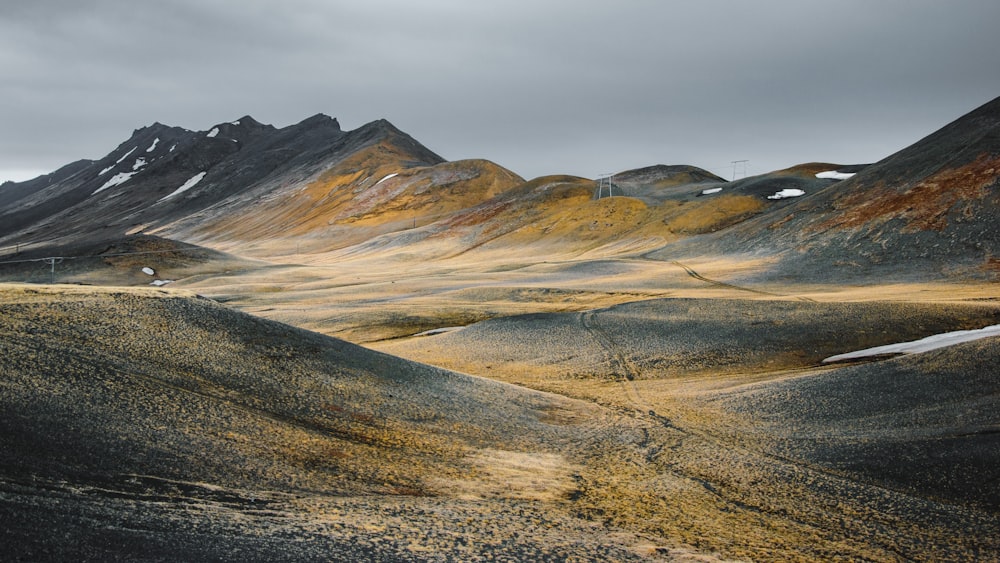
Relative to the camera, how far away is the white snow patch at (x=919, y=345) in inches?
427

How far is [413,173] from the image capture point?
8525 cm

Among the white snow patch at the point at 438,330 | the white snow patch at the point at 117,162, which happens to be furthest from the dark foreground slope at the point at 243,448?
the white snow patch at the point at 117,162

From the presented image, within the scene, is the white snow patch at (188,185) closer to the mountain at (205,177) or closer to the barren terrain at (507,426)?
the mountain at (205,177)

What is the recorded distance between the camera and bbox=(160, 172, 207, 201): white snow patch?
Result: 121 metres

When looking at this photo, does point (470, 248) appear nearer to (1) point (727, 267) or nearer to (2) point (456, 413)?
(1) point (727, 267)

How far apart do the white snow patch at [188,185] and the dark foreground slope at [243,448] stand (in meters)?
124

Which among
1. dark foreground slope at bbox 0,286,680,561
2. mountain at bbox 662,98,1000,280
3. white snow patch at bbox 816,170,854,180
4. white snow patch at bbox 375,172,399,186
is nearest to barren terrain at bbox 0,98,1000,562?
dark foreground slope at bbox 0,286,680,561

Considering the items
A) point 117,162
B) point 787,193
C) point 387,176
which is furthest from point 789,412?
point 117,162

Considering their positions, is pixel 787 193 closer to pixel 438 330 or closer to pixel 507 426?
pixel 438 330

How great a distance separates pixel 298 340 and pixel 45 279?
33330mm

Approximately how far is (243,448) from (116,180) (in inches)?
6288

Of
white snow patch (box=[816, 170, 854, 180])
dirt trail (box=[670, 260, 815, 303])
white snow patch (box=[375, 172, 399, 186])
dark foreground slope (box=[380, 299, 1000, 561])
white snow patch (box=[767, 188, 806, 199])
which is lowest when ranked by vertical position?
dark foreground slope (box=[380, 299, 1000, 561])

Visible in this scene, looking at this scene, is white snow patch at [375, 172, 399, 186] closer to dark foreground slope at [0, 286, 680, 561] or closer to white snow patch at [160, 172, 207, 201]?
white snow patch at [160, 172, 207, 201]

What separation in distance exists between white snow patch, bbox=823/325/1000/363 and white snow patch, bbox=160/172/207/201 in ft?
408
